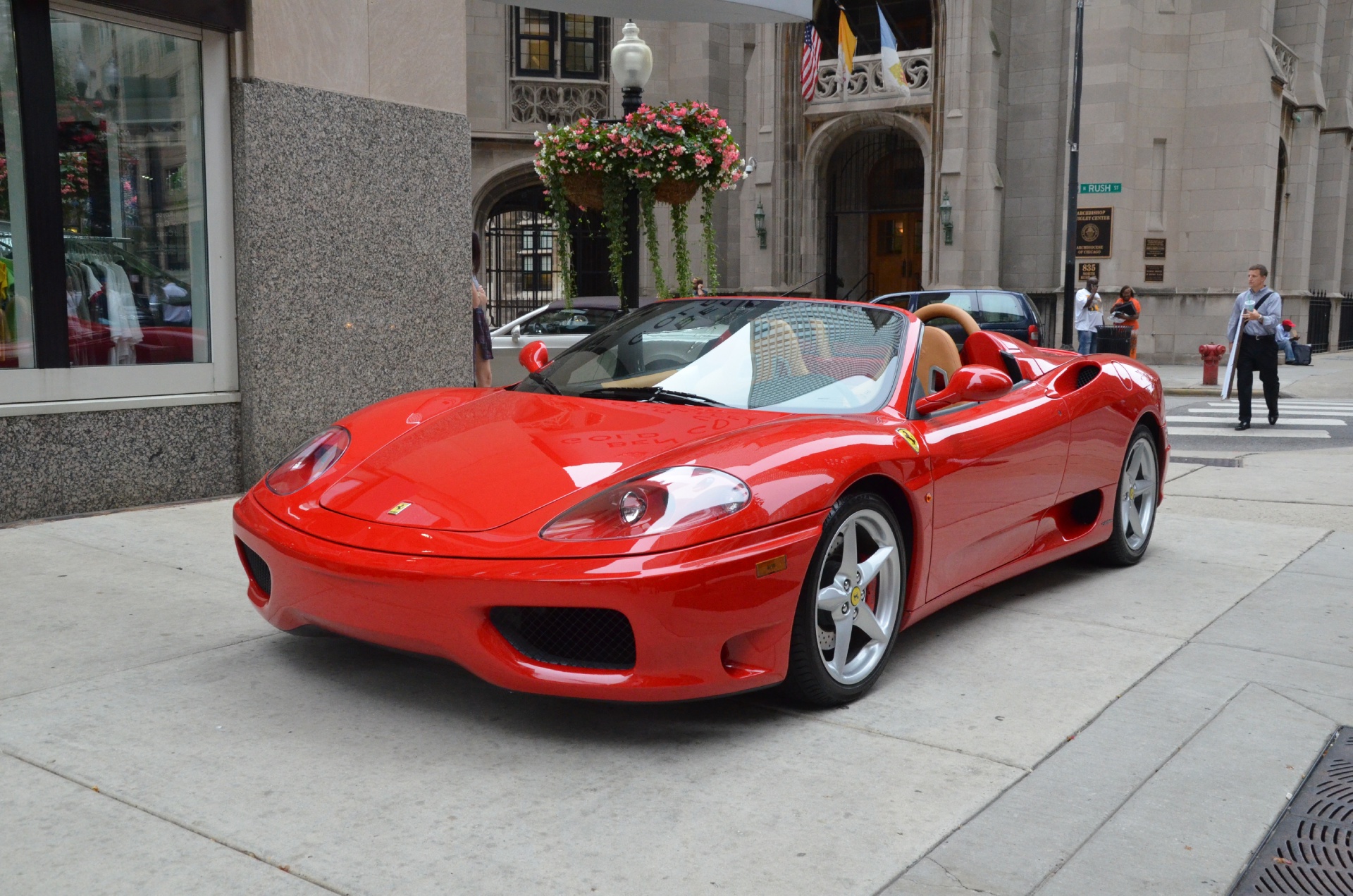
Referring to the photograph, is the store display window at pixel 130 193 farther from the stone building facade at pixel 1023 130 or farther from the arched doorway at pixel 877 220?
the arched doorway at pixel 877 220

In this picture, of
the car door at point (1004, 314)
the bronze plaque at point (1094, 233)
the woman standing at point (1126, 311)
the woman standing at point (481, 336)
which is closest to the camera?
the woman standing at point (481, 336)

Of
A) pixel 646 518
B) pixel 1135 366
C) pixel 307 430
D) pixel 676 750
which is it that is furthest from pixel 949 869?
pixel 307 430

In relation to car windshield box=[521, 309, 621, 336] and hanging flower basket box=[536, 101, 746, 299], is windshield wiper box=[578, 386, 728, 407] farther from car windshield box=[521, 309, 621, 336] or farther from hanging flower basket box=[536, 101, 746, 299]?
car windshield box=[521, 309, 621, 336]

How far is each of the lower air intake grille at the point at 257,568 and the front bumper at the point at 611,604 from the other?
20.6 inches

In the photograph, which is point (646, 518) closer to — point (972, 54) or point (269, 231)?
point (269, 231)

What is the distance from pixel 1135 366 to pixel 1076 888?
3.96 meters

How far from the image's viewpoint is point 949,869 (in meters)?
2.70

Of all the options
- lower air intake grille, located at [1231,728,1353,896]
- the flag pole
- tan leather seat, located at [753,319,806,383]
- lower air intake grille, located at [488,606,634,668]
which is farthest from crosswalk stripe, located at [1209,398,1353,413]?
lower air intake grille, located at [488,606,634,668]

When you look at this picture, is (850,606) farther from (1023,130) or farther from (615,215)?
(1023,130)

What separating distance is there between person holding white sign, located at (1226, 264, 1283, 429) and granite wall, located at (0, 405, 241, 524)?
34.0ft

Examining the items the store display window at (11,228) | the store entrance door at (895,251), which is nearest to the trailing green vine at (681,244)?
the store display window at (11,228)

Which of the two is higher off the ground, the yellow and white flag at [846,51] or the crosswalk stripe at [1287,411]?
the yellow and white flag at [846,51]

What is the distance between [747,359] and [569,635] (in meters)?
1.51

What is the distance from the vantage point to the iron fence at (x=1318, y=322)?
31.1 metres
